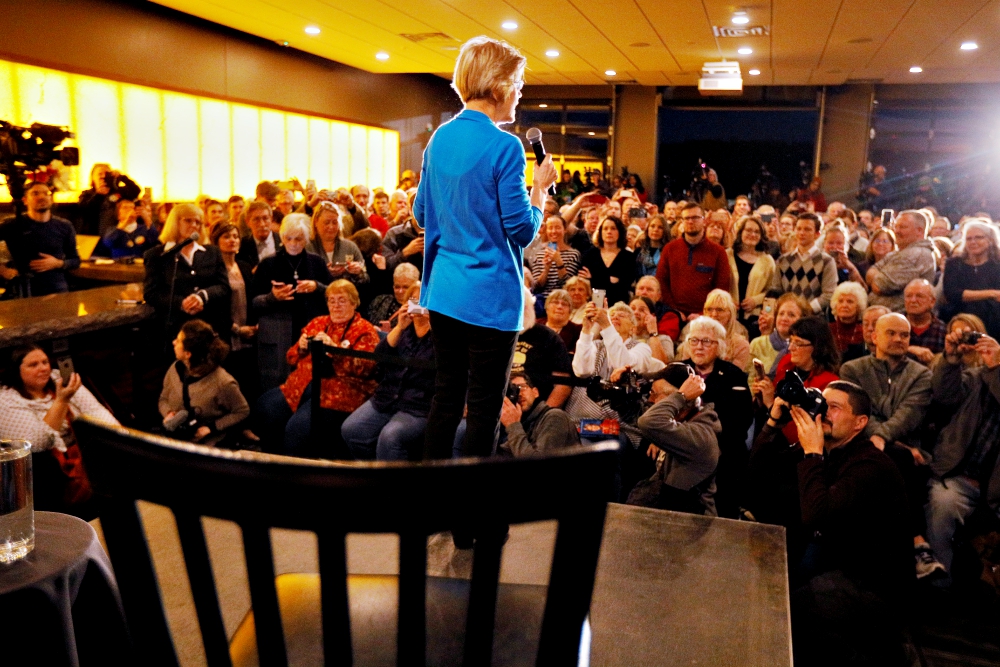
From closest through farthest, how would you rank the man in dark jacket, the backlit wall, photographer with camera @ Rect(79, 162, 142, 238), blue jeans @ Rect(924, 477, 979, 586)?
1. the man in dark jacket
2. blue jeans @ Rect(924, 477, 979, 586)
3. photographer with camera @ Rect(79, 162, 142, 238)
4. the backlit wall

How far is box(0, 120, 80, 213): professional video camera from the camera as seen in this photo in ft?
13.7

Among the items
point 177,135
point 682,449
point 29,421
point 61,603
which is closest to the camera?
point 61,603

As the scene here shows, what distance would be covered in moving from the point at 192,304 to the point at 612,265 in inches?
100

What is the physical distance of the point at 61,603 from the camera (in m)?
1.10

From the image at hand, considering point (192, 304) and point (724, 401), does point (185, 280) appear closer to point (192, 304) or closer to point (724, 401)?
point (192, 304)

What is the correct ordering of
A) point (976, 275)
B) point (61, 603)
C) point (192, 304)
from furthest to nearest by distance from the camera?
point (976, 275) < point (192, 304) < point (61, 603)

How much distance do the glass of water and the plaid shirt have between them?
12.6 ft

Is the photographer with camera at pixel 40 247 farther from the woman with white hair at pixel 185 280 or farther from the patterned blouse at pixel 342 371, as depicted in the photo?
the patterned blouse at pixel 342 371

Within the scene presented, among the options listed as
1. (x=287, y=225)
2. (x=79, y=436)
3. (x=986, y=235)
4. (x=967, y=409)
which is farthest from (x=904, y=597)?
(x=287, y=225)

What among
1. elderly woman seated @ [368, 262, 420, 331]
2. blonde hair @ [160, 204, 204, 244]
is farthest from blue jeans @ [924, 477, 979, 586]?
blonde hair @ [160, 204, 204, 244]

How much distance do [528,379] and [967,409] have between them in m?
1.68

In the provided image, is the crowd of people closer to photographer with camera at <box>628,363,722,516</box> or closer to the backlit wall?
photographer with camera at <box>628,363,722,516</box>

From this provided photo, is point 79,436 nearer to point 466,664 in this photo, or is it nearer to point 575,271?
point 466,664

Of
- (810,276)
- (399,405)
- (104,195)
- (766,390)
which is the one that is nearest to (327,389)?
(399,405)
